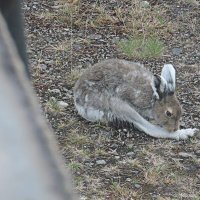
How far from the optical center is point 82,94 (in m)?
5.95

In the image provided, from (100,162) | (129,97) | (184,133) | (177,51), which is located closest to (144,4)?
(177,51)

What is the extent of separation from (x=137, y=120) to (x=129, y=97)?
0.93 feet

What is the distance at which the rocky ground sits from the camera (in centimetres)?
491

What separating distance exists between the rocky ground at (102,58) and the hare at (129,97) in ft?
0.52

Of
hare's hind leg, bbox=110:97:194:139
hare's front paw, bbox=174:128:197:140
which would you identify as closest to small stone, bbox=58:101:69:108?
hare's hind leg, bbox=110:97:194:139

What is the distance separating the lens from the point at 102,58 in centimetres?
711

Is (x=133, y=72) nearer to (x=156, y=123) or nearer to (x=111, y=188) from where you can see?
(x=156, y=123)

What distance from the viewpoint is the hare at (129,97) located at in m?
5.93

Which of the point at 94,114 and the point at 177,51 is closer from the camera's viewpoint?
the point at 94,114

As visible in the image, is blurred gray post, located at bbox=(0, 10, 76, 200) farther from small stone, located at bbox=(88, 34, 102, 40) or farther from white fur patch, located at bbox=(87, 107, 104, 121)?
small stone, located at bbox=(88, 34, 102, 40)

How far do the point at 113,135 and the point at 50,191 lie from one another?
536cm

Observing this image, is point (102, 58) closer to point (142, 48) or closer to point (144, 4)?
point (142, 48)

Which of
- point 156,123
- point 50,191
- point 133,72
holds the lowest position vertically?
point 156,123

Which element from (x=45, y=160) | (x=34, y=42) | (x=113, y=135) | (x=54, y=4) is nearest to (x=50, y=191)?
(x=45, y=160)
